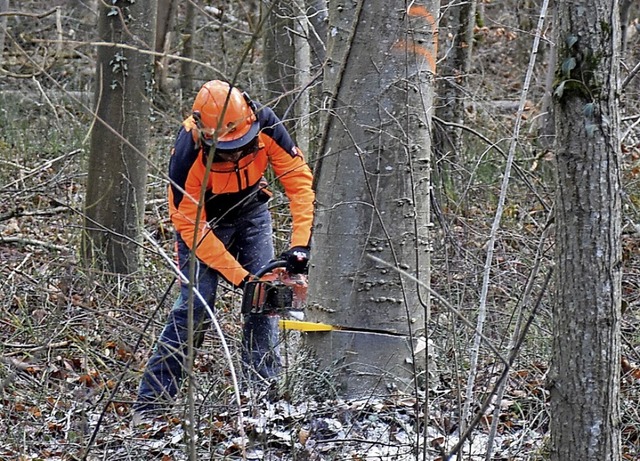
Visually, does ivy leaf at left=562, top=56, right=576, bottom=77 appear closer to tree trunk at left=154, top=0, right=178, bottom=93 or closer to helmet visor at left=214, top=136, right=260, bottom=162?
helmet visor at left=214, top=136, right=260, bottom=162

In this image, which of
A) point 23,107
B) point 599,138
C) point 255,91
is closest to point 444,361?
point 599,138

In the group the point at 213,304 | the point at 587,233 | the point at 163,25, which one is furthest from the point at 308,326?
the point at 163,25

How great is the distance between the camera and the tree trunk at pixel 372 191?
4.34m

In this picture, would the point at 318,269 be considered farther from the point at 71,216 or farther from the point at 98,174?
the point at 71,216

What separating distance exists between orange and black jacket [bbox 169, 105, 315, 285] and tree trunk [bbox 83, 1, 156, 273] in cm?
198

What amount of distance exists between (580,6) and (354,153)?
Answer: 77.3 inches

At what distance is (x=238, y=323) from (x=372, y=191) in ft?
6.09

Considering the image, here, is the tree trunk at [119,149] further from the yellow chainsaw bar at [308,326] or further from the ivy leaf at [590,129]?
the ivy leaf at [590,129]

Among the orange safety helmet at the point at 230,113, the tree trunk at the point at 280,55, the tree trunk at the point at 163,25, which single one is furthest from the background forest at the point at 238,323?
the tree trunk at the point at 163,25

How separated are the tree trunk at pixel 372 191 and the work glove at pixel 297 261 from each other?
52 cm

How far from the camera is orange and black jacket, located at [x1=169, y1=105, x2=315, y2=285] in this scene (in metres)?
5.42

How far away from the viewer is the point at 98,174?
7621 mm

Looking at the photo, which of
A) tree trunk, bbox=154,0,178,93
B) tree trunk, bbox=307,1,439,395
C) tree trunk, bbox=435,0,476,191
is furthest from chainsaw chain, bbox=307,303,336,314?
tree trunk, bbox=154,0,178,93

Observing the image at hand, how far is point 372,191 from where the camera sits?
173 inches
